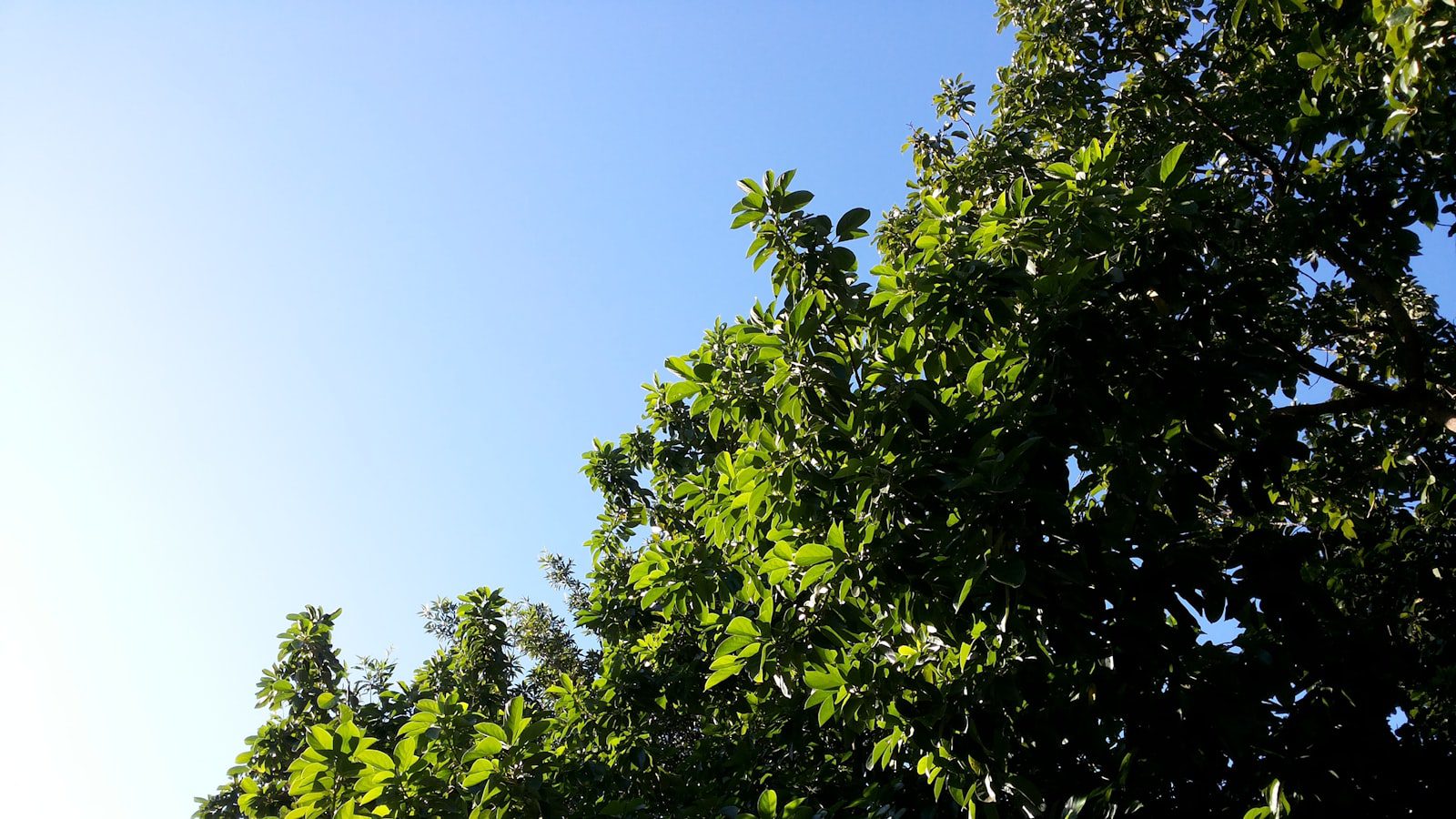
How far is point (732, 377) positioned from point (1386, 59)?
13.7 feet

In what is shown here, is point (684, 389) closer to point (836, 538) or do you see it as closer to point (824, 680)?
point (836, 538)

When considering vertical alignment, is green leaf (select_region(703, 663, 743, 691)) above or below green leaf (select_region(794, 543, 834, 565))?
below

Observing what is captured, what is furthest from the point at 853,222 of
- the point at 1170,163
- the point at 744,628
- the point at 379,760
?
the point at 379,760

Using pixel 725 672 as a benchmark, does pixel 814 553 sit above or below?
above

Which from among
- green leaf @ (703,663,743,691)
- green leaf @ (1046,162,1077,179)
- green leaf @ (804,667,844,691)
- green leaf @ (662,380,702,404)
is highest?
green leaf @ (1046,162,1077,179)

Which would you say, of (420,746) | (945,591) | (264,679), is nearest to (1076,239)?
(945,591)

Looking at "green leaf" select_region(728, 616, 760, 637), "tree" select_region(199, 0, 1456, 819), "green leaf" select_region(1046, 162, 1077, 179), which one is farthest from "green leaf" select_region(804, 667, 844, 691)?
"green leaf" select_region(1046, 162, 1077, 179)

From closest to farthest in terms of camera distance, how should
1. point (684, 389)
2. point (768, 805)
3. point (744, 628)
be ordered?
point (744, 628), point (768, 805), point (684, 389)

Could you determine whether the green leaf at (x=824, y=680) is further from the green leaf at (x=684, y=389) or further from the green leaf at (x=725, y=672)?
the green leaf at (x=684, y=389)

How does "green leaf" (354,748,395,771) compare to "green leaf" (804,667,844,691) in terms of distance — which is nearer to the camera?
"green leaf" (804,667,844,691)

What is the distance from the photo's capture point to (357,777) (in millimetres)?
4766

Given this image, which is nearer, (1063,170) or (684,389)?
(1063,170)

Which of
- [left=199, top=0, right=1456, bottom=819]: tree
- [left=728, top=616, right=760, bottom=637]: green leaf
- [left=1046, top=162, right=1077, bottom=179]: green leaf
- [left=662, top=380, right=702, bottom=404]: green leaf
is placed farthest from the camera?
[left=662, top=380, right=702, bottom=404]: green leaf

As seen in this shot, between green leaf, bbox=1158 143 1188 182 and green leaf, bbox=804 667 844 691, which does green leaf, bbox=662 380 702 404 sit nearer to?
green leaf, bbox=804 667 844 691
